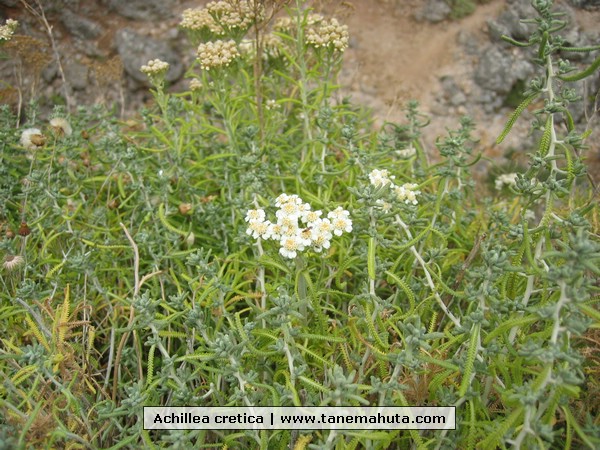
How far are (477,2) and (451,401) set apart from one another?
175 inches

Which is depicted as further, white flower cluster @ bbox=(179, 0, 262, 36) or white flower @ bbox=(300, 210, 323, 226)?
white flower cluster @ bbox=(179, 0, 262, 36)

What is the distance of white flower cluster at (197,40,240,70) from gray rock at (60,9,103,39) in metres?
2.57

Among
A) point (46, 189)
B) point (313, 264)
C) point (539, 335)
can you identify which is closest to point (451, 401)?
point (539, 335)

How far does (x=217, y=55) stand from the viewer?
2891mm

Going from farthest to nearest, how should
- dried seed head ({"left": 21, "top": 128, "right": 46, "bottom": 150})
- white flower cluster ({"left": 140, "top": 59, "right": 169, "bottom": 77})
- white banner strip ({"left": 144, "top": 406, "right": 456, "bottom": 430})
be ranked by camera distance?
dried seed head ({"left": 21, "top": 128, "right": 46, "bottom": 150}), white flower cluster ({"left": 140, "top": 59, "right": 169, "bottom": 77}), white banner strip ({"left": 144, "top": 406, "right": 456, "bottom": 430})

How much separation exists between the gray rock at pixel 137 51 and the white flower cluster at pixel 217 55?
86.5 inches

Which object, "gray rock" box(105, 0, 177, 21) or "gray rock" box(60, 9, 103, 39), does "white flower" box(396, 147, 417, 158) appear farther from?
"gray rock" box(60, 9, 103, 39)

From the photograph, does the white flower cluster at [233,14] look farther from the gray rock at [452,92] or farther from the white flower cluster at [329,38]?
the gray rock at [452,92]

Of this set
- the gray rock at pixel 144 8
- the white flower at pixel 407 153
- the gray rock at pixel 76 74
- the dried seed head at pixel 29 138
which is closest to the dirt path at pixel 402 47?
the white flower at pixel 407 153

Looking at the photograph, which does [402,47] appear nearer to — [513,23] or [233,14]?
[513,23]

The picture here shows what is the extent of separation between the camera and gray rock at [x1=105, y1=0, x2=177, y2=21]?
5.01m

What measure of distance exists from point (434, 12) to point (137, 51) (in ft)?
9.98

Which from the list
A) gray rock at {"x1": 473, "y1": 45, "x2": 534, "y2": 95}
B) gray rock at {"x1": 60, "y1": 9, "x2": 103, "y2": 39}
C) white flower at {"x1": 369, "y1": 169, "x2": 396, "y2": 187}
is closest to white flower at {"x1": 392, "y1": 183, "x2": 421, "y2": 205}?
white flower at {"x1": 369, "y1": 169, "x2": 396, "y2": 187}

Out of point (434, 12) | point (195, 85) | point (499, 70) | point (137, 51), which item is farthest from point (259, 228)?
point (434, 12)
